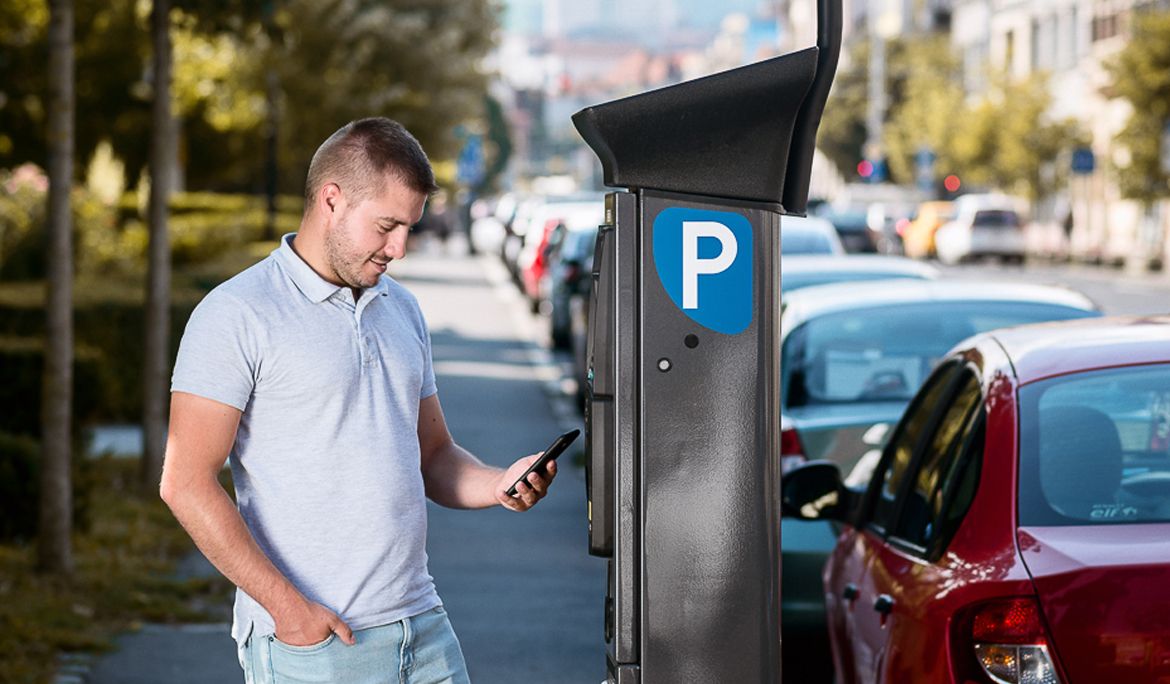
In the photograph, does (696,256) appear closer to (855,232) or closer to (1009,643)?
(1009,643)

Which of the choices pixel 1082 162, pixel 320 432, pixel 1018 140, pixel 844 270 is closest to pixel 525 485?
pixel 320 432

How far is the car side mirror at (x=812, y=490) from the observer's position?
569 cm

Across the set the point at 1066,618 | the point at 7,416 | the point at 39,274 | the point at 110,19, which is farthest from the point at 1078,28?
the point at 1066,618

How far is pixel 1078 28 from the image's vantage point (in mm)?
65562

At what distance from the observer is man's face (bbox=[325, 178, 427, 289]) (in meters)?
3.86

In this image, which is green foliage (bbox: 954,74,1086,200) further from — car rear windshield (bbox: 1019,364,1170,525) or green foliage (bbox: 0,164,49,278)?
car rear windshield (bbox: 1019,364,1170,525)

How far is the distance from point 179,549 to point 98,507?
102 centimetres

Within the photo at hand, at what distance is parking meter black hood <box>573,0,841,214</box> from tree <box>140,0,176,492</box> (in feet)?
27.8

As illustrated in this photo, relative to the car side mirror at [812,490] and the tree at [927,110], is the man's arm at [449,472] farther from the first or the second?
the tree at [927,110]

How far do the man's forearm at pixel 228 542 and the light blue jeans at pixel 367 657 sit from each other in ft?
0.49

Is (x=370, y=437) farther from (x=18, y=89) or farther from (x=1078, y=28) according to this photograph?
(x=1078, y=28)

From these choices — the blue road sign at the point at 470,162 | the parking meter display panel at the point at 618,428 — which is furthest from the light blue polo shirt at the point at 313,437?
the blue road sign at the point at 470,162

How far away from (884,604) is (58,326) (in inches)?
215

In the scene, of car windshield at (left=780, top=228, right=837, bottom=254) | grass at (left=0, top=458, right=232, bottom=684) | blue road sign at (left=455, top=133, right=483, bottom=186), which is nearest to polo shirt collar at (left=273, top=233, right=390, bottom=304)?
grass at (left=0, top=458, right=232, bottom=684)
